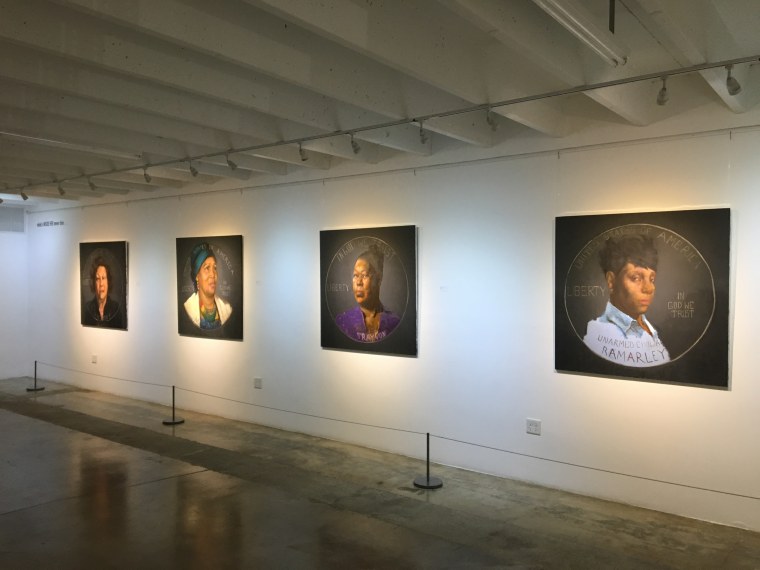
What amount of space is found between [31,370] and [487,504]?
30.9ft

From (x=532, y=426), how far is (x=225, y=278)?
443 cm

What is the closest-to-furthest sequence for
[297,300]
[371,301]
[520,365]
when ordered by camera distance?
[520,365], [371,301], [297,300]

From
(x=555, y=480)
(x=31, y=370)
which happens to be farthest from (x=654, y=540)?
(x=31, y=370)

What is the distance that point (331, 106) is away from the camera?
502 cm

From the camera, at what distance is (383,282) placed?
635 centimetres

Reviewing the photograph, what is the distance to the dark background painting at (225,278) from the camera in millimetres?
7746

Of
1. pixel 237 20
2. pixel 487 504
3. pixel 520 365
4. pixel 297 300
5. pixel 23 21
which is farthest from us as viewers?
pixel 297 300

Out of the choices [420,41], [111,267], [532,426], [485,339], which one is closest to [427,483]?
[532,426]

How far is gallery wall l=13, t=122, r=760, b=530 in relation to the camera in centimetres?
452

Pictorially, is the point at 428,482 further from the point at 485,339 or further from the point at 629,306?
the point at 629,306

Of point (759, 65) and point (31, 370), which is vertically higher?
point (759, 65)

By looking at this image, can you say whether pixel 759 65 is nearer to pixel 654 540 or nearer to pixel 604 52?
pixel 604 52

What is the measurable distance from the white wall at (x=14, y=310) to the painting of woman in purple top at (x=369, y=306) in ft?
24.4

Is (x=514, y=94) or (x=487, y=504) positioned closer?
(x=514, y=94)
